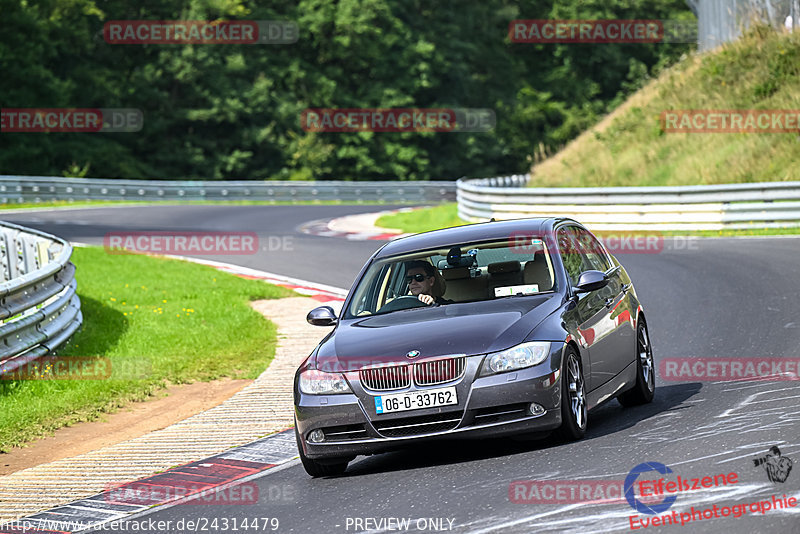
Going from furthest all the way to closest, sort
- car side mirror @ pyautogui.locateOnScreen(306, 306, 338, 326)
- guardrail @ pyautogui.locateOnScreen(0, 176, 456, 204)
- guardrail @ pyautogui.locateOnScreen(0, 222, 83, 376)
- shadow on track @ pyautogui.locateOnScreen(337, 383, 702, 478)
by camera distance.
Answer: guardrail @ pyautogui.locateOnScreen(0, 176, 456, 204), guardrail @ pyautogui.locateOnScreen(0, 222, 83, 376), car side mirror @ pyautogui.locateOnScreen(306, 306, 338, 326), shadow on track @ pyautogui.locateOnScreen(337, 383, 702, 478)

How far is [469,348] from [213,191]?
4142cm

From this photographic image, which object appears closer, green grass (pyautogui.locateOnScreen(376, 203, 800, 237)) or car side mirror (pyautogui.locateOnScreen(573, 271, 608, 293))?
car side mirror (pyautogui.locateOnScreen(573, 271, 608, 293))

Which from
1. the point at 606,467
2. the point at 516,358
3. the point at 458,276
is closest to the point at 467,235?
the point at 458,276

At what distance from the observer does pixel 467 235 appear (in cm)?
926

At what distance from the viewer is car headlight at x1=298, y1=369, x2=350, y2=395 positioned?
7.79m

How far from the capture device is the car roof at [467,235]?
9133 millimetres

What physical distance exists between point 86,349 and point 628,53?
223 ft

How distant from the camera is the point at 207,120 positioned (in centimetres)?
6297

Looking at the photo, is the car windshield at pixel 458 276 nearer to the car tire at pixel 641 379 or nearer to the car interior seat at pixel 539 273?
the car interior seat at pixel 539 273

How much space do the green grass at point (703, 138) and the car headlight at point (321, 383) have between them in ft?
71.0

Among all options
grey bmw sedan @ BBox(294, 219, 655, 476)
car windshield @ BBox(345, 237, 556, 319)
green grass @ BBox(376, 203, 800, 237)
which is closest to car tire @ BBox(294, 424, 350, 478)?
grey bmw sedan @ BBox(294, 219, 655, 476)

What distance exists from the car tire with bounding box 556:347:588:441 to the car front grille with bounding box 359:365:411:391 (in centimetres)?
98

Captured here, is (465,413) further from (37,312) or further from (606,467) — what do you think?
(37,312)

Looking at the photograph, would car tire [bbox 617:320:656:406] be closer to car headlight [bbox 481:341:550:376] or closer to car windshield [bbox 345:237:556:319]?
car windshield [bbox 345:237:556:319]
